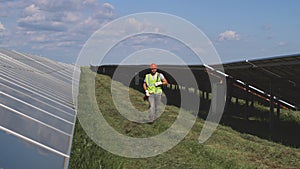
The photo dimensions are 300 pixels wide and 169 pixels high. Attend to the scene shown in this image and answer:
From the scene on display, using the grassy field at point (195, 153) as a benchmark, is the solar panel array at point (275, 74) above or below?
above

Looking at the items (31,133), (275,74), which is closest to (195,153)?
(275,74)

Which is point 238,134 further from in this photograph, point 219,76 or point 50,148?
point 50,148

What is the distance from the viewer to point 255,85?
18812mm

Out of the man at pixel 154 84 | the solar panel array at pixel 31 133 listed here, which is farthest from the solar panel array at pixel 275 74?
the solar panel array at pixel 31 133

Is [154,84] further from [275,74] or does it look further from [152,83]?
[275,74]

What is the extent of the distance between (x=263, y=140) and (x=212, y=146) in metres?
2.55

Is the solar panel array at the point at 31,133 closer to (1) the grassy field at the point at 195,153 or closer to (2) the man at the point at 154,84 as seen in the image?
(1) the grassy field at the point at 195,153

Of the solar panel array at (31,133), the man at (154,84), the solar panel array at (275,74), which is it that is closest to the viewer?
the solar panel array at (31,133)

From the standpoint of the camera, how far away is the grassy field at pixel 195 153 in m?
8.47

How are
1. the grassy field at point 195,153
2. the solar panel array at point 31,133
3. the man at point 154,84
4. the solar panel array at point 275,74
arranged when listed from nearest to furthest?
the solar panel array at point 31,133 < the grassy field at point 195,153 < the solar panel array at point 275,74 < the man at point 154,84

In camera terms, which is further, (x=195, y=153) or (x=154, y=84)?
(x=154, y=84)

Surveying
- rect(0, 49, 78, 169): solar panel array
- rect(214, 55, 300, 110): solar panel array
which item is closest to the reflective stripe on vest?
rect(214, 55, 300, 110): solar panel array

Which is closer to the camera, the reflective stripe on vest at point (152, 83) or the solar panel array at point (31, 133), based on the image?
the solar panel array at point (31, 133)

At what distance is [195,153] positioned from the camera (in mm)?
10789
